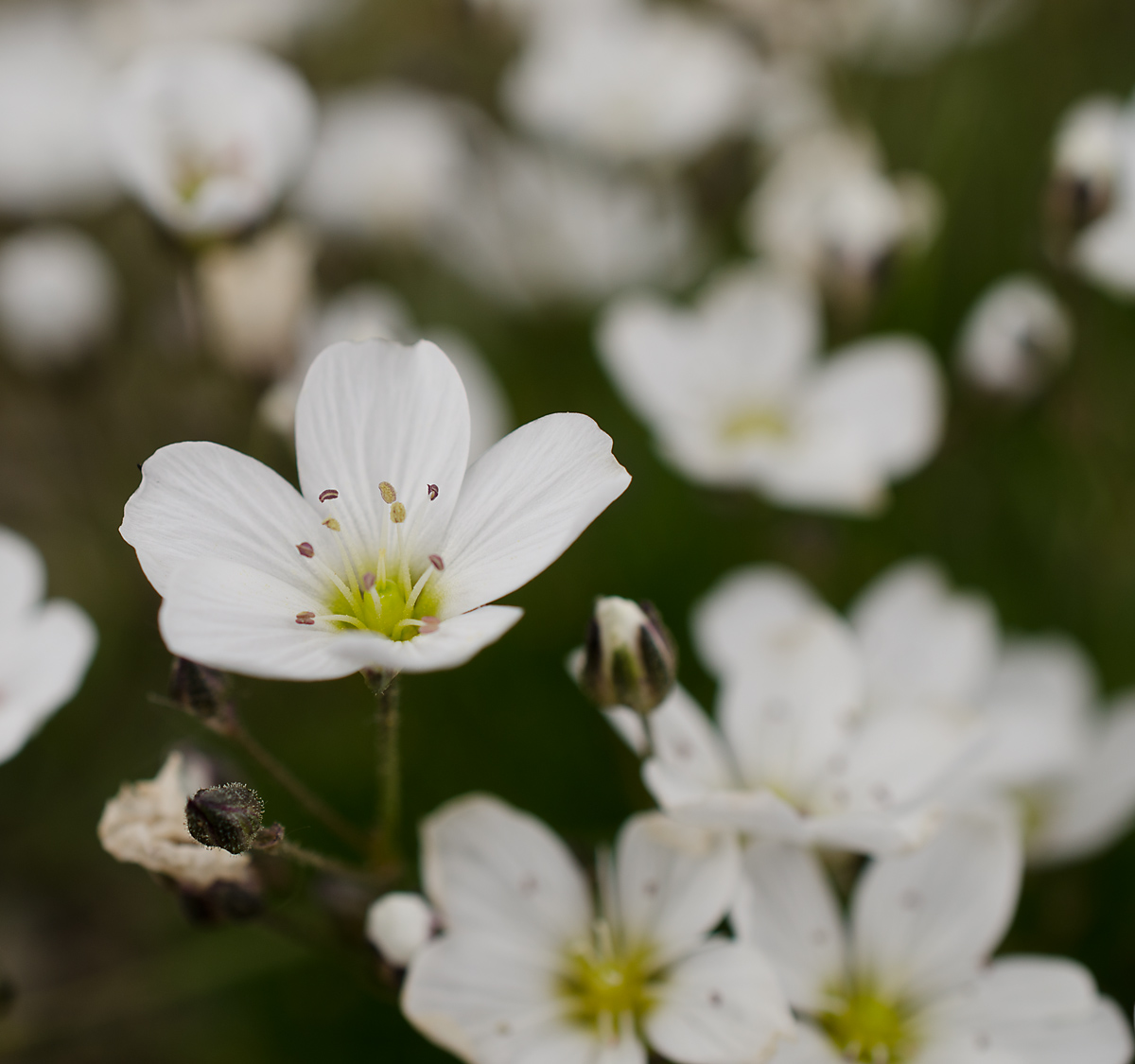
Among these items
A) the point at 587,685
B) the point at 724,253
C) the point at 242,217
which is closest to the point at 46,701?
the point at 587,685

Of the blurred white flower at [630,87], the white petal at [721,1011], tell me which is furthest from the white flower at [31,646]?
the blurred white flower at [630,87]

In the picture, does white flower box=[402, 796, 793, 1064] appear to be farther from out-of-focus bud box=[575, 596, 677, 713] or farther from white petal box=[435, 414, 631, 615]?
white petal box=[435, 414, 631, 615]

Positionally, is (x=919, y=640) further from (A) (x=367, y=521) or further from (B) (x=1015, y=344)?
(A) (x=367, y=521)

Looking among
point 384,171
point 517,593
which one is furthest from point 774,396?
point 384,171

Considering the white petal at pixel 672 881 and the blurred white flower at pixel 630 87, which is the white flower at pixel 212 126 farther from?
the white petal at pixel 672 881

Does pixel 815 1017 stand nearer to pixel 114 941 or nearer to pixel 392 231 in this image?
pixel 114 941

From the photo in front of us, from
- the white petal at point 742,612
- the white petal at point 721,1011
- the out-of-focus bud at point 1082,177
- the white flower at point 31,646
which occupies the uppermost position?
the out-of-focus bud at point 1082,177
